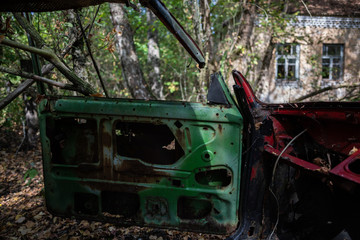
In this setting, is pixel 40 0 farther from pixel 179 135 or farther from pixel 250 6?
pixel 250 6

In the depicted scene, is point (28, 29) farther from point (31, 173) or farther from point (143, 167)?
point (143, 167)

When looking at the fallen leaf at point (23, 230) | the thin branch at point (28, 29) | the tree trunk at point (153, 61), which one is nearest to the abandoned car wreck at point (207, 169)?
the fallen leaf at point (23, 230)

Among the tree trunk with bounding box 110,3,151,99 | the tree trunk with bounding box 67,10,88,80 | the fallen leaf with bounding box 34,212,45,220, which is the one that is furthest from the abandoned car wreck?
the tree trunk with bounding box 110,3,151,99

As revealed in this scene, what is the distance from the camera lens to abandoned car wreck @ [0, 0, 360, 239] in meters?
2.19

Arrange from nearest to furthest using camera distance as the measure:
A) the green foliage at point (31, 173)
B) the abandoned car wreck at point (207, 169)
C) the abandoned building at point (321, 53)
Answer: the abandoned car wreck at point (207, 169) → the green foliage at point (31, 173) → the abandoned building at point (321, 53)

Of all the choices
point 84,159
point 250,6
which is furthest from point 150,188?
point 250,6

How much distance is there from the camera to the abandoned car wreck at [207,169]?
7.18 feet

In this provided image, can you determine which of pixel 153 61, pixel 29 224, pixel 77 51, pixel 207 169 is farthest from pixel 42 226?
pixel 153 61

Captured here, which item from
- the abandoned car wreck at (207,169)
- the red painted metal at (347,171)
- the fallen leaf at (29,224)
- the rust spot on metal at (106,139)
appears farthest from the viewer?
the fallen leaf at (29,224)

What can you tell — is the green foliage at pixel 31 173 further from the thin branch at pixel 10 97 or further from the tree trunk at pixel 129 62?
the tree trunk at pixel 129 62

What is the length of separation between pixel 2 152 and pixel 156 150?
5119 mm

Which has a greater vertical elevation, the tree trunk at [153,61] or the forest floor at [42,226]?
the tree trunk at [153,61]

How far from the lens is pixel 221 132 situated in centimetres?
220

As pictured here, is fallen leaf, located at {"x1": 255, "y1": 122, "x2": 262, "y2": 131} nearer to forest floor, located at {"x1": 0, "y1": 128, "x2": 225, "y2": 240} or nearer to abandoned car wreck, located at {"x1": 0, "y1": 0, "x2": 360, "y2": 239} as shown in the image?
abandoned car wreck, located at {"x1": 0, "y1": 0, "x2": 360, "y2": 239}
